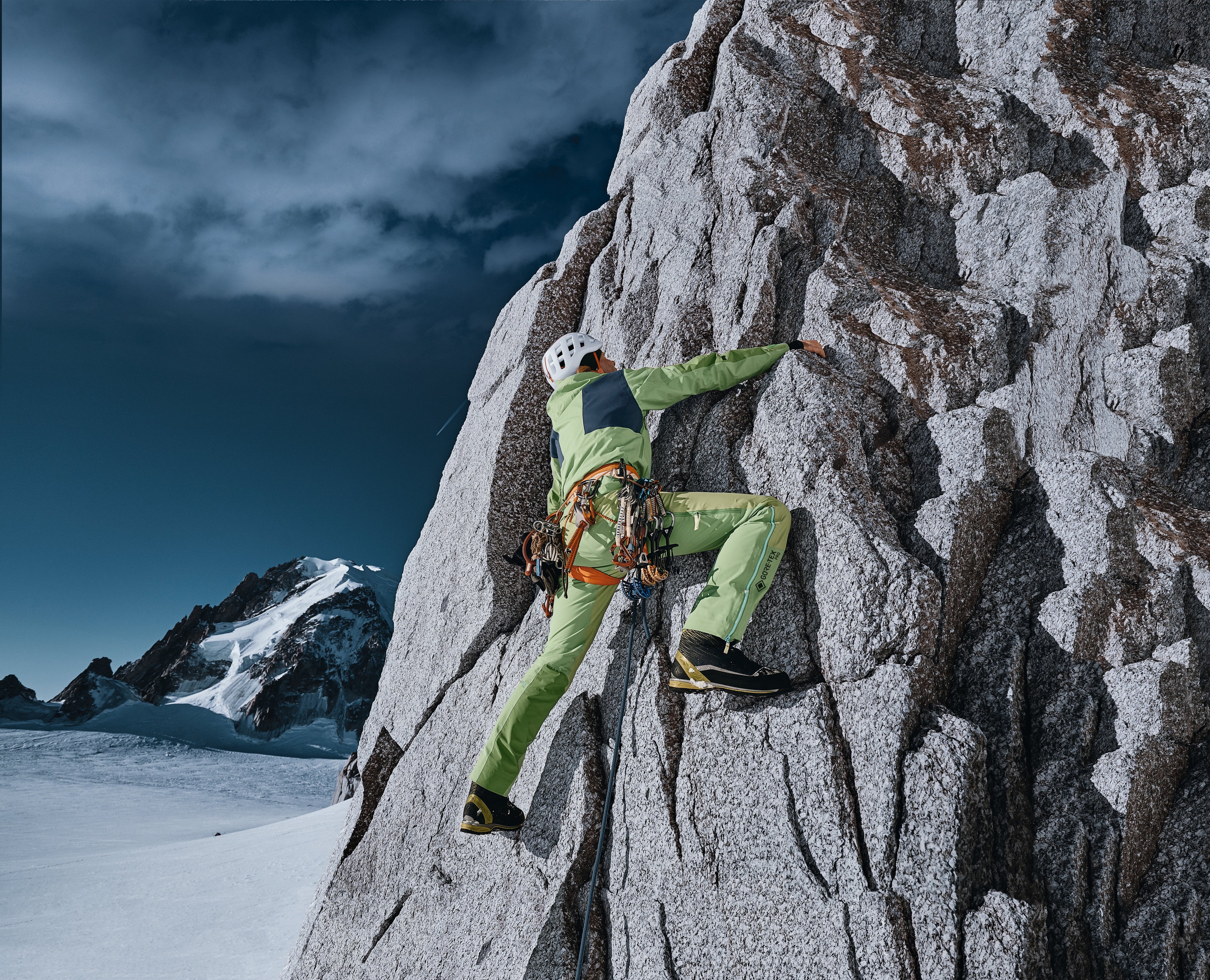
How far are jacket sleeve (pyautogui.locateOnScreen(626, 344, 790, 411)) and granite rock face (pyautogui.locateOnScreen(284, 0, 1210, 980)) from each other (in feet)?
1.23

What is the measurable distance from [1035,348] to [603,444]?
188 inches

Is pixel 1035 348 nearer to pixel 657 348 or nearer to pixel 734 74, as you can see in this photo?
pixel 657 348

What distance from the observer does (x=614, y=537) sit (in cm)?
664

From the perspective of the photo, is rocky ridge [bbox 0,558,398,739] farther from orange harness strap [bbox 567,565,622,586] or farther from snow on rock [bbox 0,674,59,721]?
orange harness strap [bbox 567,565,622,586]

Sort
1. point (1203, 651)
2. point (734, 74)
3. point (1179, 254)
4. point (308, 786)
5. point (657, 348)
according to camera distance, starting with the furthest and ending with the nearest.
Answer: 1. point (308, 786)
2. point (734, 74)
3. point (657, 348)
4. point (1179, 254)
5. point (1203, 651)

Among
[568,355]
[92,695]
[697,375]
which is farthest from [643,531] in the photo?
[92,695]

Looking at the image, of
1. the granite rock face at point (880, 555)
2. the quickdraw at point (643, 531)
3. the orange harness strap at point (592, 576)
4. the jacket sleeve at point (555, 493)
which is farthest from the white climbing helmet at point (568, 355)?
the orange harness strap at point (592, 576)

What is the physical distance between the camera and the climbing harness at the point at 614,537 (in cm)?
649

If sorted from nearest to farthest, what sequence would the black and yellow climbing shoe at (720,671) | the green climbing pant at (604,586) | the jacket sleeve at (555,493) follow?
1. the black and yellow climbing shoe at (720,671)
2. the green climbing pant at (604,586)
3. the jacket sleeve at (555,493)

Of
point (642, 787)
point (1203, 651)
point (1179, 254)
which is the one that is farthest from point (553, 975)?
point (1179, 254)

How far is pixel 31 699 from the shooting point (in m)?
71.6

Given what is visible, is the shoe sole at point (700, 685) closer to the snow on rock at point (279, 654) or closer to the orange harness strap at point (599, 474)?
the orange harness strap at point (599, 474)

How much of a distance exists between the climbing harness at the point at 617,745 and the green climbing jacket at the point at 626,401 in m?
1.11

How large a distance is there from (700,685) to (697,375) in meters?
3.06
